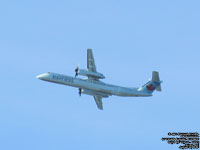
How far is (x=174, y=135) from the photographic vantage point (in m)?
81.6

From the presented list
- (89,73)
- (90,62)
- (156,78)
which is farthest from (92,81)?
(156,78)

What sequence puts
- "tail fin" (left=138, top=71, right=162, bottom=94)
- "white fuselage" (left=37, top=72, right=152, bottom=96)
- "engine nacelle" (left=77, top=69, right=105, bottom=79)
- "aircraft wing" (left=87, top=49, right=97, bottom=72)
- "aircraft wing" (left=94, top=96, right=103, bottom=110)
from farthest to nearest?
"aircraft wing" (left=94, top=96, right=103, bottom=110) < "tail fin" (left=138, top=71, right=162, bottom=94) < "aircraft wing" (left=87, top=49, right=97, bottom=72) < "engine nacelle" (left=77, top=69, right=105, bottom=79) < "white fuselage" (left=37, top=72, right=152, bottom=96)

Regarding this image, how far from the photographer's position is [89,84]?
105m

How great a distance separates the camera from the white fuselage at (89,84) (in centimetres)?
10462

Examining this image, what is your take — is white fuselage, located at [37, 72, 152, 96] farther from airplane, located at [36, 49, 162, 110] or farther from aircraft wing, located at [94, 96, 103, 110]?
aircraft wing, located at [94, 96, 103, 110]

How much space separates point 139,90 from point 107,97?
806cm

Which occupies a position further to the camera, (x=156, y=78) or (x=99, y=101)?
(x=99, y=101)

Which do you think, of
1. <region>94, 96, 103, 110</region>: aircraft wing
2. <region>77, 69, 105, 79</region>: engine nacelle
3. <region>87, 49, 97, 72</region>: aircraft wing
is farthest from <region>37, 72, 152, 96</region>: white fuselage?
<region>94, 96, 103, 110</region>: aircraft wing

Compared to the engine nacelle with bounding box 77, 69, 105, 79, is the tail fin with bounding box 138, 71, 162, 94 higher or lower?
lower

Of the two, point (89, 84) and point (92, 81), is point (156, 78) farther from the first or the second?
point (89, 84)

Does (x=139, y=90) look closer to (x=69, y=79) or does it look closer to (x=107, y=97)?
(x=107, y=97)

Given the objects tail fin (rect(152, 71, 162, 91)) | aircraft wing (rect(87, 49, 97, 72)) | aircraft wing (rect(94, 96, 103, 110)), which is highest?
aircraft wing (rect(87, 49, 97, 72))

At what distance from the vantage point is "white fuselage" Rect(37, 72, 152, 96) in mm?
104625

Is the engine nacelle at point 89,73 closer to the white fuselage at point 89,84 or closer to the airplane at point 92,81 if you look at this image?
the airplane at point 92,81
